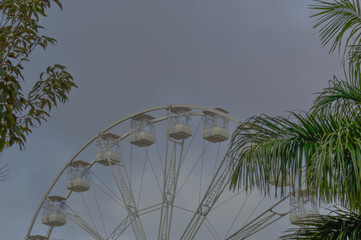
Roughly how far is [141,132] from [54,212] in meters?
8.25

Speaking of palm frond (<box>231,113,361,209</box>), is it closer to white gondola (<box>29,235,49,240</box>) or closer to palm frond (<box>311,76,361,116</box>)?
palm frond (<box>311,76,361,116</box>)

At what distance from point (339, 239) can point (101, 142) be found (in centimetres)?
3094

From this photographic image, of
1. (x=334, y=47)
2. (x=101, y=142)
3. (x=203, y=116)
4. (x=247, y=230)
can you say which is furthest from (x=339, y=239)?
(x=101, y=142)

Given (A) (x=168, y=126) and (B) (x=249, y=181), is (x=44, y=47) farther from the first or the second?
(A) (x=168, y=126)

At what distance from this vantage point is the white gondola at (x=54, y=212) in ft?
131

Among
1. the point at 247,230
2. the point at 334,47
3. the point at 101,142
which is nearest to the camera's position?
the point at 334,47

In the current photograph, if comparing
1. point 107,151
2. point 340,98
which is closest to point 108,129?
point 107,151

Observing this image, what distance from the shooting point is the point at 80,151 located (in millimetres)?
39062

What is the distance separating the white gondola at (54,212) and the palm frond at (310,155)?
108ft

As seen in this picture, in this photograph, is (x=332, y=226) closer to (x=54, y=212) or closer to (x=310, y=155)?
(x=310, y=155)

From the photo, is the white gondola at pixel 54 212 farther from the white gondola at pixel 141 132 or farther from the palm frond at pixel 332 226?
the palm frond at pixel 332 226

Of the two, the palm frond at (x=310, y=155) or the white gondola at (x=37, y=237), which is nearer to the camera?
the palm frond at (x=310, y=155)

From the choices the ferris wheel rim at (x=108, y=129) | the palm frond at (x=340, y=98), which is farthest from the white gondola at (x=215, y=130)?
the palm frond at (x=340, y=98)

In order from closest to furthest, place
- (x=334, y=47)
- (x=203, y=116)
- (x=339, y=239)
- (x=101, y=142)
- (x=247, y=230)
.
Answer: (x=339, y=239) < (x=334, y=47) < (x=247, y=230) < (x=203, y=116) < (x=101, y=142)
